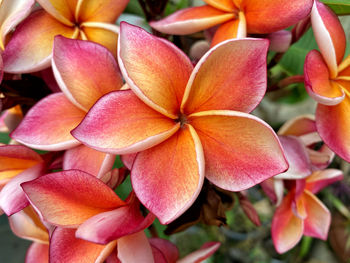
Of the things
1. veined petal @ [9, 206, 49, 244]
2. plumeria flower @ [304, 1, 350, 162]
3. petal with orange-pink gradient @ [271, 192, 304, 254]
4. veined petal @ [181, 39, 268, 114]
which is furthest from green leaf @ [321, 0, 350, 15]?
veined petal @ [9, 206, 49, 244]

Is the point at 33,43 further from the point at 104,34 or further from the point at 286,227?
the point at 286,227

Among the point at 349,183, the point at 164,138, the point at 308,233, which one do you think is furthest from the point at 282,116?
the point at 164,138

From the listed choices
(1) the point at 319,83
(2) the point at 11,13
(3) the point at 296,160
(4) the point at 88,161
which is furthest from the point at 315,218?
(2) the point at 11,13

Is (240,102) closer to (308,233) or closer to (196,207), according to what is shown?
(196,207)

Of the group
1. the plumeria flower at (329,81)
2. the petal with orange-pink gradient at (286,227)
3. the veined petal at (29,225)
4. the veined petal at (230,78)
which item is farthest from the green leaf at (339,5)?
the veined petal at (29,225)

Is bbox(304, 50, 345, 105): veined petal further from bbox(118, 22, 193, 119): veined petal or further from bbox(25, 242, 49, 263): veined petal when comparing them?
bbox(25, 242, 49, 263): veined petal
